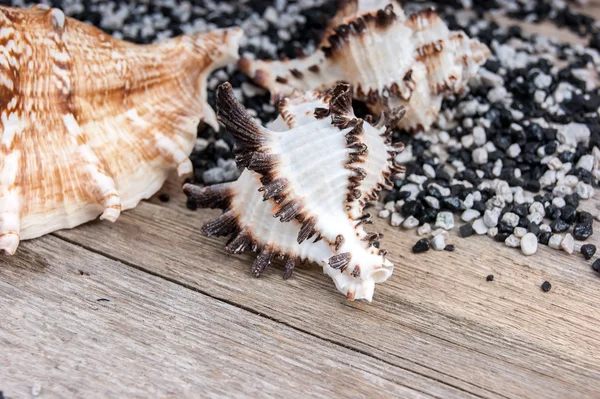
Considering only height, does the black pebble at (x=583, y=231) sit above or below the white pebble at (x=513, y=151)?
below

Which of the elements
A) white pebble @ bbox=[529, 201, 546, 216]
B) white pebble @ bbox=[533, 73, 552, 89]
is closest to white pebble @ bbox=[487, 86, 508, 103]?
white pebble @ bbox=[533, 73, 552, 89]

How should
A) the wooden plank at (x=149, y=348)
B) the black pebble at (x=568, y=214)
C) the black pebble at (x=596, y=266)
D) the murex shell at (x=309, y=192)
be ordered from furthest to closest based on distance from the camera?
the black pebble at (x=568, y=214), the black pebble at (x=596, y=266), the murex shell at (x=309, y=192), the wooden plank at (x=149, y=348)

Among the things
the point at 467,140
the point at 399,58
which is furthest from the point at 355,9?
the point at 467,140

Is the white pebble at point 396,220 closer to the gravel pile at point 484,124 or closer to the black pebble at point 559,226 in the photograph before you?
the gravel pile at point 484,124

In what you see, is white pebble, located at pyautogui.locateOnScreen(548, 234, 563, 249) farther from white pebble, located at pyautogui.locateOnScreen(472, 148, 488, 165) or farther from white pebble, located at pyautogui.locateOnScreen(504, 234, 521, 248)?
white pebble, located at pyautogui.locateOnScreen(472, 148, 488, 165)

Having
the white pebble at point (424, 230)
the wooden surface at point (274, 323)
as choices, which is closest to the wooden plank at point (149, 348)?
the wooden surface at point (274, 323)

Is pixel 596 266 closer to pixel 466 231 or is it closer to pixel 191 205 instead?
pixel 466 231
